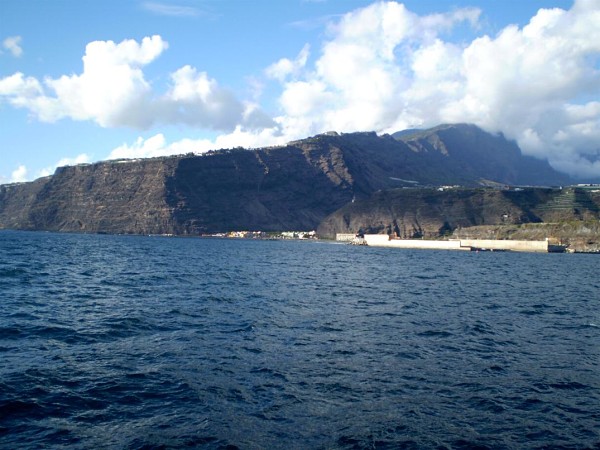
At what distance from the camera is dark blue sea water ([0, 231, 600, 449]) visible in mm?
18016

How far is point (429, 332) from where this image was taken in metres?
34.0

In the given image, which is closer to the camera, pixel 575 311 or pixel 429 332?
pixel 429 332

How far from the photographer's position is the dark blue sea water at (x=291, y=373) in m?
18.0

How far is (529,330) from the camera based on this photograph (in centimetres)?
3566

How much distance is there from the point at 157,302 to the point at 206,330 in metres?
12.4

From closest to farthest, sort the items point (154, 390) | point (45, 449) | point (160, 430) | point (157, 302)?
point (45, 449) → point (160, 430) → point (154, 390) → point (157, 302)

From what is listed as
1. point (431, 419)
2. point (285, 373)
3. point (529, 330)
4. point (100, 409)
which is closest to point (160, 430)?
point (100, 409)

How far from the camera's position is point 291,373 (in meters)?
24.3

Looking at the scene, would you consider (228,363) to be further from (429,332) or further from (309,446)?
(429,332)

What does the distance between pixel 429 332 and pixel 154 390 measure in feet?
61.9

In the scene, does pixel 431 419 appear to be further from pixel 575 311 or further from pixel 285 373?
pixel 575 311

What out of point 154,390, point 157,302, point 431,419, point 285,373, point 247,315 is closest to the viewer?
point 431,419

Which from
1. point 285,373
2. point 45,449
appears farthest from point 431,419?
point 45,449

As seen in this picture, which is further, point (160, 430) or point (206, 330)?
point (206, 330)
